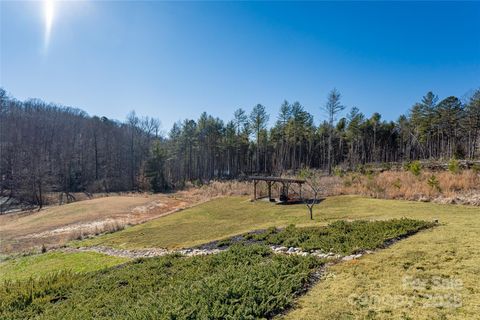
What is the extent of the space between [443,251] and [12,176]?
45.7 m

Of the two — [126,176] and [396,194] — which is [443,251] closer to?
[396,194]

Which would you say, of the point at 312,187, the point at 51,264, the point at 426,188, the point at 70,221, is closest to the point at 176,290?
the point at 51,264

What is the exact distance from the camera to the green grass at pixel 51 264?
35.5ft

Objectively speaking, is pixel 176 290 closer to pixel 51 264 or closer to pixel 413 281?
pixel 413 281

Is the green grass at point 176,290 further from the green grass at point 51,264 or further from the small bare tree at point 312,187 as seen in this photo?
the small bare tree at point 312,187

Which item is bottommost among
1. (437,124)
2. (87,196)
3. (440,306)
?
(87,196)

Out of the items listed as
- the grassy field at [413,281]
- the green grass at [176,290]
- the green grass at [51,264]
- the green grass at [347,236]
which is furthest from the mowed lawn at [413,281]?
the green grass at [51,264]

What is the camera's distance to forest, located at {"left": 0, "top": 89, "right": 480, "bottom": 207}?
38969 millimetres

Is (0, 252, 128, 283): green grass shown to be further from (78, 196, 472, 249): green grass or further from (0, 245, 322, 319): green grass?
(0, 245, 322, 319): green grass

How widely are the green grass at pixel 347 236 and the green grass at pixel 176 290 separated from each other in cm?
107

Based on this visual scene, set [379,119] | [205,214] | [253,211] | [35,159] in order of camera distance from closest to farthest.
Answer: [253,211] → [205,214] → [35,159] → [379,119]

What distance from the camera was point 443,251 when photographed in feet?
18.6

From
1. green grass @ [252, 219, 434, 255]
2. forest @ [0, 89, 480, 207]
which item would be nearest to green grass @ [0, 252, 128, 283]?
green grass @ [252, 219, 434, 255]

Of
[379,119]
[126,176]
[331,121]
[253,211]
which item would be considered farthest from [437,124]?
[126,176]
